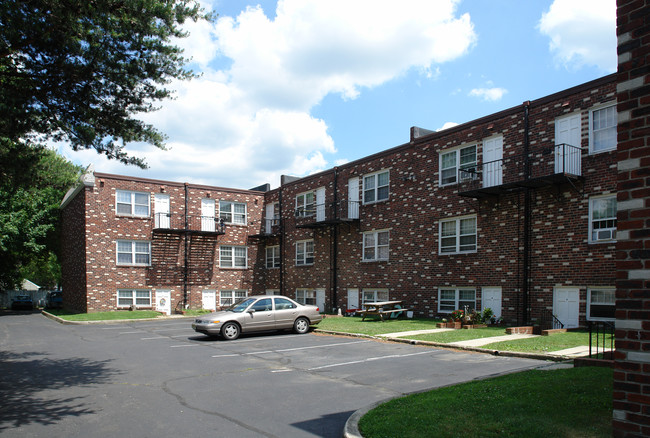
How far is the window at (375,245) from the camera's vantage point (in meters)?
25.1

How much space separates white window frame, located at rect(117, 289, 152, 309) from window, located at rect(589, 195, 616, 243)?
25.8 m

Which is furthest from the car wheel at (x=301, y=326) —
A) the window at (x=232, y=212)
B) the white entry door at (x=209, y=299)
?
the window at (x=232, y=212)

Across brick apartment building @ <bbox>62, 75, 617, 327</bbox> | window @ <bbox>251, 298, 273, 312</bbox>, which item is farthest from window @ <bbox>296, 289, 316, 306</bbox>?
window @ <bbox>251, 298, 273, 312</bbox>

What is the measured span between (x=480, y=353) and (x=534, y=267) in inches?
249

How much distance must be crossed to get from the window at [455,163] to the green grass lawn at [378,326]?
6190 mm

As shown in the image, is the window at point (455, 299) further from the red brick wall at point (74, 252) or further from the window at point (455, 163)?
the red brick wall at point (74, 252)

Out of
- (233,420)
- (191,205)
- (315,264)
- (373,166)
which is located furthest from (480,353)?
(191,205)

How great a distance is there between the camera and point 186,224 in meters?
32.7

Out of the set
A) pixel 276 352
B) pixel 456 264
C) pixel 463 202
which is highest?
pixel 463 202

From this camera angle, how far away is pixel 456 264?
20.7m

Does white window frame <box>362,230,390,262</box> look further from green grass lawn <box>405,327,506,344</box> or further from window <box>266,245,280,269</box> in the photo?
window <box>266,245,280,269</box>

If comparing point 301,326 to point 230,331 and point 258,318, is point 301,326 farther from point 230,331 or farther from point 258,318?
point 230,331

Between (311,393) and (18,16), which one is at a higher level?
→ (18,16)

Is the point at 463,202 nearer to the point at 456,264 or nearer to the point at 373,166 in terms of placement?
the point at 456,264
